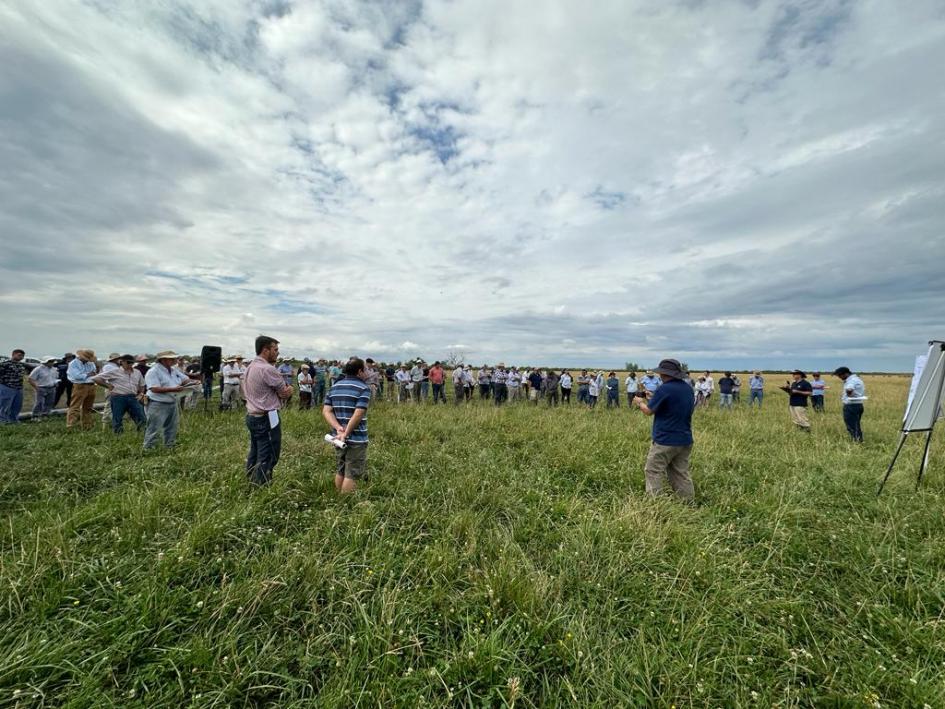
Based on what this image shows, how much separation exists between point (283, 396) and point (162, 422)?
384 cm

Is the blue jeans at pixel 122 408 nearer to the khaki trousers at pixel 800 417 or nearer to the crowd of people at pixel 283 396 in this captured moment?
the crowd of people at pixel 283 396

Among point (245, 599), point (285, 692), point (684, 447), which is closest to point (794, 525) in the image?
point (684, 447)

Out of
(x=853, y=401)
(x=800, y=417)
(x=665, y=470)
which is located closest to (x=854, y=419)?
(x=853, y=401)

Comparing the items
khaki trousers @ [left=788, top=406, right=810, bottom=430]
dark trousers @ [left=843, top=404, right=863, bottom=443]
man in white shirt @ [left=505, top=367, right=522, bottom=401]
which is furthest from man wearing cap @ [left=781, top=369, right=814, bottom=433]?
man in white shirt @ [left=505, top=367, right=522, bottom=401]

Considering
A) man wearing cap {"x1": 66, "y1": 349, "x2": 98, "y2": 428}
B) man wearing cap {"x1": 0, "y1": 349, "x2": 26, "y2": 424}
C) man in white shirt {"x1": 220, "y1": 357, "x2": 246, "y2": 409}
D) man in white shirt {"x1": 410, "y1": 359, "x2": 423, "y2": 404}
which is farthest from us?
man in white shirt {"x1": 410, "y1": 359, "x2": 423, "y2": 404}

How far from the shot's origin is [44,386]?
9.98m

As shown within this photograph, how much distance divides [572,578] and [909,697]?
1.90m

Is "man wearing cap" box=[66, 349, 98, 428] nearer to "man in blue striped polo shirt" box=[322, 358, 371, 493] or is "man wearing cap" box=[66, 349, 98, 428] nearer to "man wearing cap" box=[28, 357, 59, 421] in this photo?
"man wearing cap" box=[28, 357, 59, 421]

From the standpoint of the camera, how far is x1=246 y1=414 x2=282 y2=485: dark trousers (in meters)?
4.68

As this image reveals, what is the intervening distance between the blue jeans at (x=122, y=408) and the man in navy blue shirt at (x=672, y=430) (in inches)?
373

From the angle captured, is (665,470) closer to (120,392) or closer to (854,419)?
(854,419)

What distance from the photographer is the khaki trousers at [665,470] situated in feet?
15.6

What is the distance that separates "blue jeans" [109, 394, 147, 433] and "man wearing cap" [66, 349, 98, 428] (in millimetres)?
950

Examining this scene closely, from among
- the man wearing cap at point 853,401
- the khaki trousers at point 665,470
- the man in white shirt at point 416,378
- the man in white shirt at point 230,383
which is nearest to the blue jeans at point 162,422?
the man in white shirt at point 230,383
